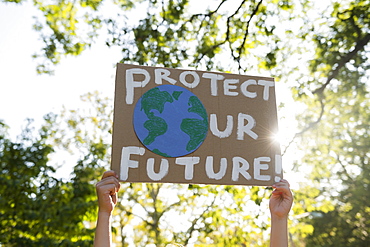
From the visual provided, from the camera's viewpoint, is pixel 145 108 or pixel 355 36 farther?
pixel 355 36

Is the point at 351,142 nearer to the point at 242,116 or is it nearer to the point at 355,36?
the point at 355,36

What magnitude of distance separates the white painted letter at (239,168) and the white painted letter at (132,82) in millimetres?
748

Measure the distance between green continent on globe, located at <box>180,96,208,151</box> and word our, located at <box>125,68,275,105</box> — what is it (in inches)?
5.5

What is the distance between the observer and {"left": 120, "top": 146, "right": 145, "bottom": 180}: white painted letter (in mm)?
2189

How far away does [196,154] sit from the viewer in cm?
235

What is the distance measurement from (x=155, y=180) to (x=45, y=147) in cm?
599

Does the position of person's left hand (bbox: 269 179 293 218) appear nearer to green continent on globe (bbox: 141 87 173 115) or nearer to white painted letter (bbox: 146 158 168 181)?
white painted letter (bbox: 146 158 168 181)

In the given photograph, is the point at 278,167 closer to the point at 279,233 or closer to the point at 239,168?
the point at 239,168

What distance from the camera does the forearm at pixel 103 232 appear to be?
199 centimetres

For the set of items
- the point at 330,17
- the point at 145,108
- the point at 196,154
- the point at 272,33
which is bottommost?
the point at 196,154

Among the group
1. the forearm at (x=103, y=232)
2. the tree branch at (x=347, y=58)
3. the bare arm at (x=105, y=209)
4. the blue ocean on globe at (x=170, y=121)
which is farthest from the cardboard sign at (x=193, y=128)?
the tree branch at (x=347, y=58)

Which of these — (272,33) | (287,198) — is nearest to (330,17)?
(272,33)

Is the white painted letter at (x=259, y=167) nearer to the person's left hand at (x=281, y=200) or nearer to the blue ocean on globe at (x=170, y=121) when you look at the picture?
→ the person's left hand at (x=281, y=200)

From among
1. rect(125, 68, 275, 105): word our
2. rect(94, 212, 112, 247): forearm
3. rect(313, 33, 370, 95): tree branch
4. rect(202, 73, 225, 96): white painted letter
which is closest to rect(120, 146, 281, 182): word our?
rect(94, 212, 112, 247): forearm
